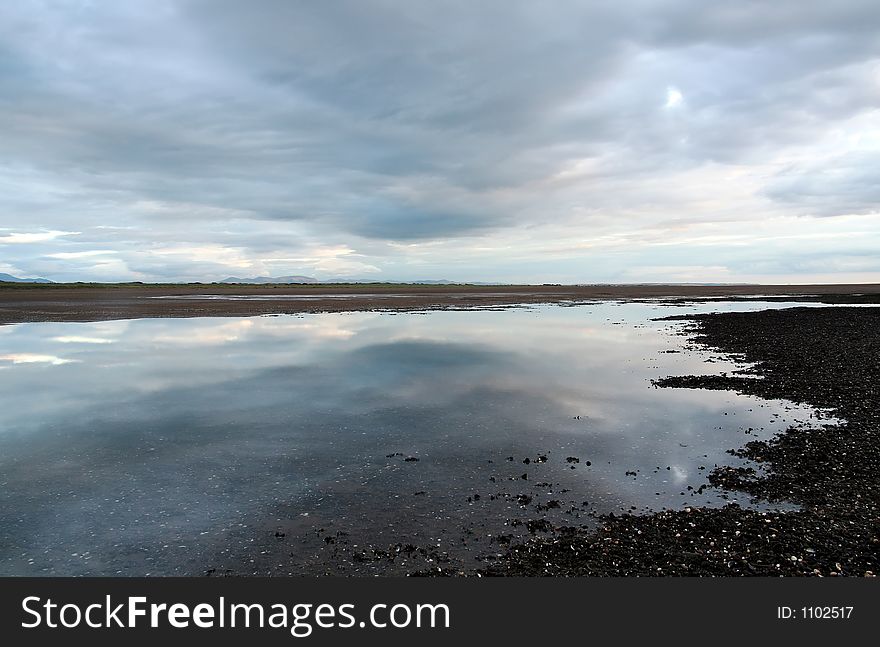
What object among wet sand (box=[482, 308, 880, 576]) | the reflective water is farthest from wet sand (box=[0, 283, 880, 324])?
wet sand (box=[482, 308, 880, 576])

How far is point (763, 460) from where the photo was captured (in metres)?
13.1

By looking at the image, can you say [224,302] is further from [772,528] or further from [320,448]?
[772,528]

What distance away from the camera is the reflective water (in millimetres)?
9242

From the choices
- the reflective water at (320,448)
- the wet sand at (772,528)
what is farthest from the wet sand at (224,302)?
the wet sand at (772,528)

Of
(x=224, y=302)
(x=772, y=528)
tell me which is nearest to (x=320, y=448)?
(x=772, y=528)

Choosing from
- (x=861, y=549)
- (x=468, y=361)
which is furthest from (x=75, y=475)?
(x=468, y=361)

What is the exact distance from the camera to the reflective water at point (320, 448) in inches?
364

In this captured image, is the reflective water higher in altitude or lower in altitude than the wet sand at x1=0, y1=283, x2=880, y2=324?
lower

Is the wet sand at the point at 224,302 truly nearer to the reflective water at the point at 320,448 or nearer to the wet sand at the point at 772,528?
the reflective water at the point at 320,448

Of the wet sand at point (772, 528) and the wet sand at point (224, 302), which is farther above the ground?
the wet sand at point (224, 302)

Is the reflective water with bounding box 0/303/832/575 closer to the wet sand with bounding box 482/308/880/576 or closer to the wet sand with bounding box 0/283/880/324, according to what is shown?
the wet sand with bounding box 482/308/880/576

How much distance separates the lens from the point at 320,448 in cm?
1408

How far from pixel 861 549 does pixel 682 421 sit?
8786 millimetres

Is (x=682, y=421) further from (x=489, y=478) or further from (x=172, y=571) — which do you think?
(x=172, y=571)
